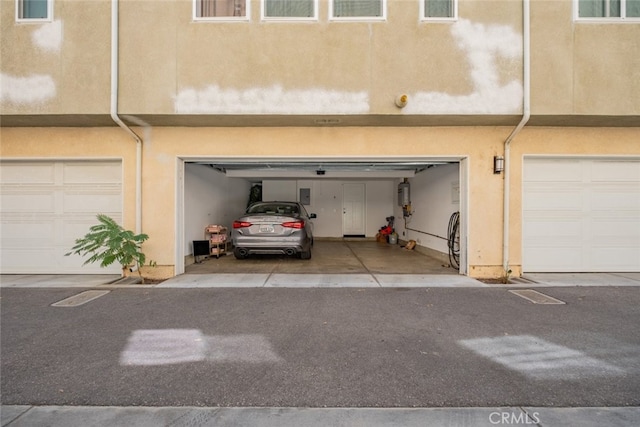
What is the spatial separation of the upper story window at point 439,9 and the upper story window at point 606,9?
7.32 ft

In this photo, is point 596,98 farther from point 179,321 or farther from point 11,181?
point 11,181

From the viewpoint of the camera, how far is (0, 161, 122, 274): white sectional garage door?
6.48 m

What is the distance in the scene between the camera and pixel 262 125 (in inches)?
247

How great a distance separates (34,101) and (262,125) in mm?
3930

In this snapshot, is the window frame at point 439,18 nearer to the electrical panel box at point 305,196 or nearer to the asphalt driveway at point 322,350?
the asphalt driveway at point 322,350

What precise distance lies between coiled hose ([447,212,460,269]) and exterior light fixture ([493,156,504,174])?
1536 millimetres

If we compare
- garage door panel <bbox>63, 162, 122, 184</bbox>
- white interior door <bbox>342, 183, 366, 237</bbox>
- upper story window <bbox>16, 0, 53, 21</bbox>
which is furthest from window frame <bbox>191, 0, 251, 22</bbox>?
white interior door <bbox>342, 183, 366, 237</bbox>

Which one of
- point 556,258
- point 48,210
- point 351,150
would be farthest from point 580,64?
point 48,210

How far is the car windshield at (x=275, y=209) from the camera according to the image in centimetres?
759

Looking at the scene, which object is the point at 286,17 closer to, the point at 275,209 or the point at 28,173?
the point at 275,209

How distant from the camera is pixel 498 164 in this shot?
20.1 feet

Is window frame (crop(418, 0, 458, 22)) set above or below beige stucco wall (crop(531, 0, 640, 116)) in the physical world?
above

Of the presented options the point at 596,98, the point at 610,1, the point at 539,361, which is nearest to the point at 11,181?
the point at 539,361

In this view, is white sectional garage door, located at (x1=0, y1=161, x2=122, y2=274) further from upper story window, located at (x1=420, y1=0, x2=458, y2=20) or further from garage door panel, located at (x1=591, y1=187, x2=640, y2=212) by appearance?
garage door panel, located at (x1=591, y1=187, x2=640, y2=212)
